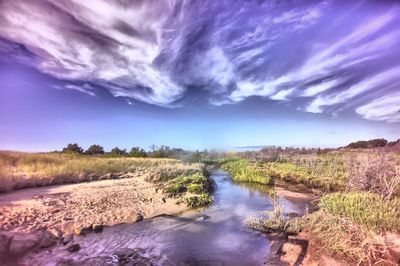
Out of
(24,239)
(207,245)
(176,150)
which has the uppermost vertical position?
(176,150)

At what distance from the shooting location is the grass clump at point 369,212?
7980 millimetres

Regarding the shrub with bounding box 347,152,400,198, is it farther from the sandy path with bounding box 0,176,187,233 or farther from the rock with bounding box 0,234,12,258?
the rock with bounding box 0,234,12,258

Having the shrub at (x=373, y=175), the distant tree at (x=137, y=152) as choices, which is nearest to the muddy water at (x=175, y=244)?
the shrub at (x=373, y=175)

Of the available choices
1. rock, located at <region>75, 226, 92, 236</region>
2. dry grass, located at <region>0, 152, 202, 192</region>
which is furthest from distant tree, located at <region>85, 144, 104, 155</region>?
rock, located at <region>75, 226, 92, 236</region>

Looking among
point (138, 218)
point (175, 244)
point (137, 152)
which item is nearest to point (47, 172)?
point (138, 218)

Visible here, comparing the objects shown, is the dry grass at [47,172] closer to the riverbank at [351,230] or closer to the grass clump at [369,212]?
the riverbank at [351,230]

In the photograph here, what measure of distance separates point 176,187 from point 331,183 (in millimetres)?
11135

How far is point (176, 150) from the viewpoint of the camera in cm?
5441

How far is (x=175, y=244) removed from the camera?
9820 millimetres

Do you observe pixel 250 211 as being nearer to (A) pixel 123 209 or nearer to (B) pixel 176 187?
(B) pixel 176 187

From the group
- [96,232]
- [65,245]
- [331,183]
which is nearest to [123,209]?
[96,232]

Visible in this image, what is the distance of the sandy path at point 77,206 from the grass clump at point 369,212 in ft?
24.1

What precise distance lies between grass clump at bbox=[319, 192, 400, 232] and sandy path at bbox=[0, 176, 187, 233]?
24.1 ft

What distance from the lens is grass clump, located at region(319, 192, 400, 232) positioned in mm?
7980
